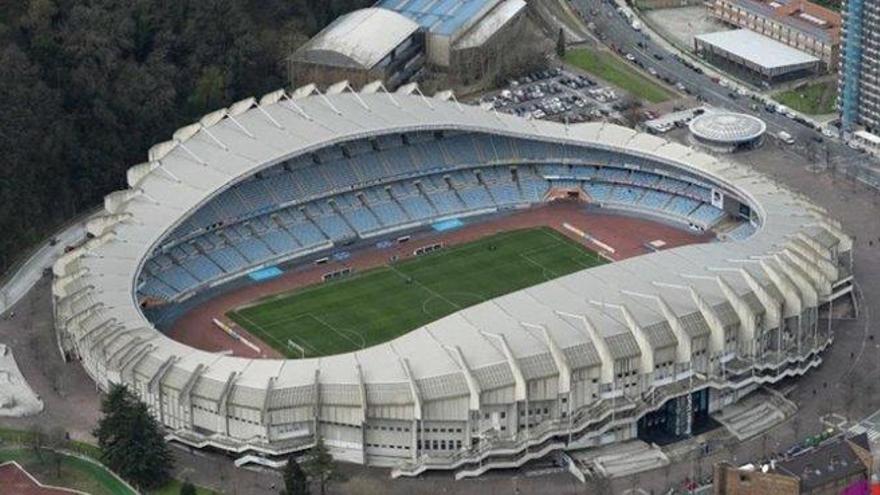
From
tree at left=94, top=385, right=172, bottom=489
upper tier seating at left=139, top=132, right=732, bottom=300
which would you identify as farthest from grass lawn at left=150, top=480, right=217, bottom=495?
upper tier seating at left=139, top=132, right=732, bottom=300

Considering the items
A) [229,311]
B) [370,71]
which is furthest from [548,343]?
[370,71]

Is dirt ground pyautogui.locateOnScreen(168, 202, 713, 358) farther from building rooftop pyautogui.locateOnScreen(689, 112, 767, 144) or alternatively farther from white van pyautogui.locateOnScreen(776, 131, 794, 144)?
white van pyautogui.locateOnScreen(776, 131, 794, 144)

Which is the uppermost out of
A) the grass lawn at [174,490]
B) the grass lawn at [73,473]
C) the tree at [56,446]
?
the tree at [56,446]

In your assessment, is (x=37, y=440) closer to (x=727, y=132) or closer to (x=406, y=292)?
(x=406, y=292)

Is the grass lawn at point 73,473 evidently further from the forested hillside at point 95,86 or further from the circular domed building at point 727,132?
the circular domed building at point 727,132

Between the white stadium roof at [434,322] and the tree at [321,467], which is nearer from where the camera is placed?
the tree at [321,467]

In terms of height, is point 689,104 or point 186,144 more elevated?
point 186,144

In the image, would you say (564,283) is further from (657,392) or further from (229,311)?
(229,311)

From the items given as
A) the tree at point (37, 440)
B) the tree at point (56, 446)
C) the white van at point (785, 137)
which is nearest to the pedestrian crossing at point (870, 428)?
the tree at point (56, 446)
